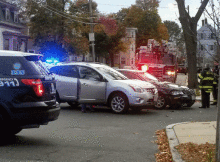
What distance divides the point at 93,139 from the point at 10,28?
38602 millimetres

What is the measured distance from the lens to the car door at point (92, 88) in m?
14.0

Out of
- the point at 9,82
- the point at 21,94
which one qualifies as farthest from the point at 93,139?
the point at 9,82

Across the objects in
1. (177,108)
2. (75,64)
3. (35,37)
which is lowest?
(177,108)

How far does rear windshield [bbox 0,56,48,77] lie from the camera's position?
7.81 meters

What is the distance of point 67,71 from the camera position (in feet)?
48.6

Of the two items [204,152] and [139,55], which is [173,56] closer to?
[139,55]

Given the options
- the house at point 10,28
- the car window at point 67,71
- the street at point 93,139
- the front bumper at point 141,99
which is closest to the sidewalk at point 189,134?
the street at point 93,139

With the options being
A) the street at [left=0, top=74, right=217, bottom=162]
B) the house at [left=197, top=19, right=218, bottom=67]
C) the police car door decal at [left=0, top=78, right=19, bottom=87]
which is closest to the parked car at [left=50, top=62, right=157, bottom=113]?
the street at [left=0, top=74, right=217, bottom=162]

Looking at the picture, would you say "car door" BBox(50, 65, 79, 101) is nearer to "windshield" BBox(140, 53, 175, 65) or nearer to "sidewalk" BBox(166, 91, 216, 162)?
"sidewalk" BBox(166, 91, 216, 162)

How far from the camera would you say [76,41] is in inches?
1826

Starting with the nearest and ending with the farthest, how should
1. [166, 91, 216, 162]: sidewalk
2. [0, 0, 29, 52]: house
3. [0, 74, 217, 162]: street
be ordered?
[0, 74, 217, 162]: street → [166, 91, 216, 162]: sidewalk → [0, 0, 29, 52]: house

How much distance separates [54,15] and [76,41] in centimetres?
418

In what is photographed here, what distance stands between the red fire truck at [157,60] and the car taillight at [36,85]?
21.9 metres

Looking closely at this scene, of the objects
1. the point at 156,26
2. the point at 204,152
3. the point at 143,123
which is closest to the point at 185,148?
the point at 204,152
